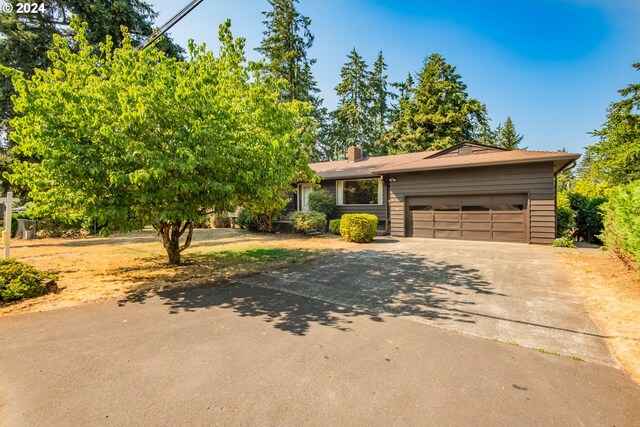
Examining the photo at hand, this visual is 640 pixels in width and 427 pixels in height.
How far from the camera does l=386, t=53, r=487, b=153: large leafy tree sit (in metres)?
26.1

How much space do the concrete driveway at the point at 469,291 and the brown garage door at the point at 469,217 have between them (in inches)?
85.3

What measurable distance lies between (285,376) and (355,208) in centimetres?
1302

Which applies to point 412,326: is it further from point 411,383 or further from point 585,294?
point 585,294

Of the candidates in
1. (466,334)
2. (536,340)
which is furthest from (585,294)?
(466,334)

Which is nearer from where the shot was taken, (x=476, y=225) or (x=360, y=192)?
(x=476, y=225)

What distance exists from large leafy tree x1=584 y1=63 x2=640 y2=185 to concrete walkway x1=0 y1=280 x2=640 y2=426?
71.2 ft

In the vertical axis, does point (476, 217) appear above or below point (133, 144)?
below

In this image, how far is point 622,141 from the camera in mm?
18812

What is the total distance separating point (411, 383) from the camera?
2574 mm

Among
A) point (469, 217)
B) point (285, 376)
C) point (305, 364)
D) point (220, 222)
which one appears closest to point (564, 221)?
point (469, 217)

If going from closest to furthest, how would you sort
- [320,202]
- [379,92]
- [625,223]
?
[625,223]
[320,202]
[379,92]

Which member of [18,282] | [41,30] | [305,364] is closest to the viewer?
[305,364]

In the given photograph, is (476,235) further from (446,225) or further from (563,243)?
(563,243)
